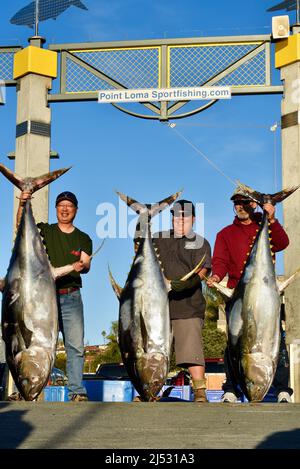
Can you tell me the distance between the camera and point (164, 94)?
8.17 m

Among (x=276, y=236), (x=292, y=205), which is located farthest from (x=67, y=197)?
(x=292, y=205)

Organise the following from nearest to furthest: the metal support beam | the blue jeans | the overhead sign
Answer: the blue jeans
the metal support beam
the overhead sign

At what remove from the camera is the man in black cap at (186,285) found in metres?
5.93

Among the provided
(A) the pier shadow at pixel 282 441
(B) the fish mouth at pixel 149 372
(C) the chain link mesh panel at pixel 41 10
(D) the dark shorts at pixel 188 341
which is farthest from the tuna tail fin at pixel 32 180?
(A) the pier shadow at pixel 282 441

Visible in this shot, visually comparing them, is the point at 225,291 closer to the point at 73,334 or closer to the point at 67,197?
the point at 73,334

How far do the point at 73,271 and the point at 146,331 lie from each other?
815 millimetres

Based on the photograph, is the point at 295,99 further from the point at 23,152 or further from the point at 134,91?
the point at 23,152

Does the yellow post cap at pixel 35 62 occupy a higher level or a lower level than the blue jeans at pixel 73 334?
higher

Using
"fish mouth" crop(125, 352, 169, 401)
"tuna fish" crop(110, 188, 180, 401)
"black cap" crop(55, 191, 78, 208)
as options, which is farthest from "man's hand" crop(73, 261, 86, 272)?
"fish mouth" crop(125, 352, 169, 401)

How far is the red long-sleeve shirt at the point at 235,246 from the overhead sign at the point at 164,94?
7.56 ft

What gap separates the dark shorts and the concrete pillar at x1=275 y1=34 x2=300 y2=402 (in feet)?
6.00

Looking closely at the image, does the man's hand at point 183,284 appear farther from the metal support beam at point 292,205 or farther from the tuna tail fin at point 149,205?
the metal support beam at point 292,205

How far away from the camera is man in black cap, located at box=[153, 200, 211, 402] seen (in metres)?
5.93

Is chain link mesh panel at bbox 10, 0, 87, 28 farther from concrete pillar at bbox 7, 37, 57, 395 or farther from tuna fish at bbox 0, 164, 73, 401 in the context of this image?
tuna fish at bbox 0, 164, 73, 401
